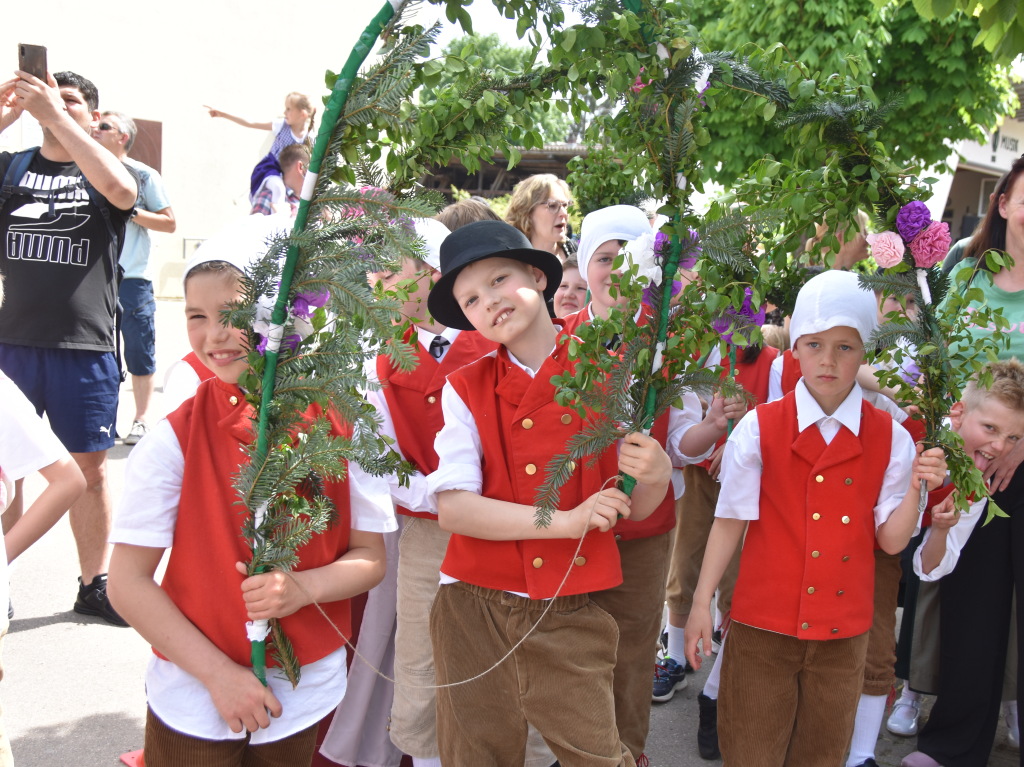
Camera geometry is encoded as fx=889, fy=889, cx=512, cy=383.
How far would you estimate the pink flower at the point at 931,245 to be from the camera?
236cm

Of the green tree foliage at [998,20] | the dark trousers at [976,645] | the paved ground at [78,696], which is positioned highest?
the green tree foliage at [998,20]

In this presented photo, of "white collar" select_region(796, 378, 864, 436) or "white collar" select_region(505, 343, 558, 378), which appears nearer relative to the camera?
"white collar" select_region(505, 343, 558, 378)

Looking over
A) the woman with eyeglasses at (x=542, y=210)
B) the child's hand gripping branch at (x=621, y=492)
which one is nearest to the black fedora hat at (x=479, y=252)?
the child's hand gripping branch at (x=621, y=492)

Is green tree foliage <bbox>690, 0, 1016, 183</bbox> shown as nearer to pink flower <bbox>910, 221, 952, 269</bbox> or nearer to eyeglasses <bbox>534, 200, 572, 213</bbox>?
eyeglasses <bbox>534, 200, 572, 213</bbox>

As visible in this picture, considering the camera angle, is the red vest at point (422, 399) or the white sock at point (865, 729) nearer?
the red vest at point (422, 399)

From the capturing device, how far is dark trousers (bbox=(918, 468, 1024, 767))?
10.5ft

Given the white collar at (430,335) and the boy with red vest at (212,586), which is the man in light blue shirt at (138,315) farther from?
the boy with red vest at (212,586)

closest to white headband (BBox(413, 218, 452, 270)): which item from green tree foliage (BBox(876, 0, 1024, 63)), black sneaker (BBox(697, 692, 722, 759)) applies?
green tree foliage (BBox(876, 0, 1024, 63))

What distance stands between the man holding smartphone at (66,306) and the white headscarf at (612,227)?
2.16 meters

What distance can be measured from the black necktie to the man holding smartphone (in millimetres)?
1862

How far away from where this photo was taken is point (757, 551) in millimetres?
2729

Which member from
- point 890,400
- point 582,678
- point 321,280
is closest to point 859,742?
point 890,400

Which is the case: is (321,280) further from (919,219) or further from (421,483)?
(919,219)

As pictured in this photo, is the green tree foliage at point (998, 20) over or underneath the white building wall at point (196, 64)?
underneath
